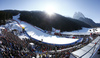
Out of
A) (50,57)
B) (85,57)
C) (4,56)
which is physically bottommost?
(50,57)

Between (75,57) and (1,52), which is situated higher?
(75,57)

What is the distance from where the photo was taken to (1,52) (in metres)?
7.06

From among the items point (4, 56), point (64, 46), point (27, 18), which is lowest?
point (64, 46)

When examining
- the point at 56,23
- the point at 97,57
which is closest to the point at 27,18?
the point at 56,23

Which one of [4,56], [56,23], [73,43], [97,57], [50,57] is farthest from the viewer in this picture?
[56,23]

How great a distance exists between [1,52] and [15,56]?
64.3 inches

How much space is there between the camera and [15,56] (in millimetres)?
7516

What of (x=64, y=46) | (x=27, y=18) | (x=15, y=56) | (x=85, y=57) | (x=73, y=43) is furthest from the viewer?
(x=27, y=18)

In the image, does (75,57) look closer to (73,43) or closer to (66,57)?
(66,57)

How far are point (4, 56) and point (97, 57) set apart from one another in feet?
33.2

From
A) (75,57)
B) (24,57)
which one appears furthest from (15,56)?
(75,57)

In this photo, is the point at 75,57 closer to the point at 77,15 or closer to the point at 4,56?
the point at 4,56

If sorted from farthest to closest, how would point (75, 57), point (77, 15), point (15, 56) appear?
point (77, 15) → point (15, 56) → point (75, 57)

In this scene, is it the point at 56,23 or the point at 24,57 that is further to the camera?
the point at 56,23
